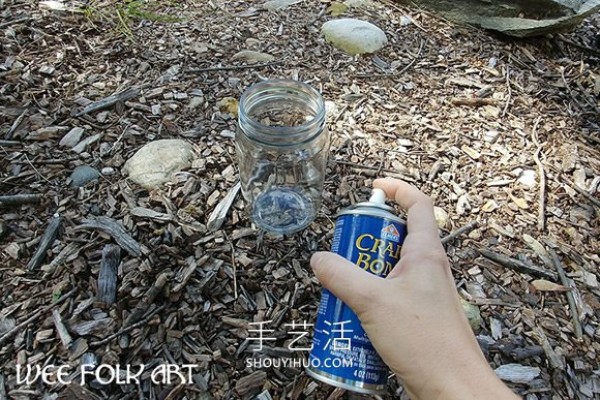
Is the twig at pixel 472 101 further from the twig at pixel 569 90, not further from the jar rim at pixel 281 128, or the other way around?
the jar rim at pixel 281 128

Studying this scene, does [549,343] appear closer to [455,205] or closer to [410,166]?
[455,205]

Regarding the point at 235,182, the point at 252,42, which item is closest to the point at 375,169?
the point at 235,182

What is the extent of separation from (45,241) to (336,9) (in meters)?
1.99

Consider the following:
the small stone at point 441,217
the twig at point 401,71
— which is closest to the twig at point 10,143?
the twig at point 401,71

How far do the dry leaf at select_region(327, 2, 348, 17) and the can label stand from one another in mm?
1891

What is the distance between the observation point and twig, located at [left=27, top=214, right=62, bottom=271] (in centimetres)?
162

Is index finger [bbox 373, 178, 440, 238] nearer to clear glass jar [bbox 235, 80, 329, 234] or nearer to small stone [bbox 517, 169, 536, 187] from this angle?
clear glass jar [bbox 235, 80, 329, 234]

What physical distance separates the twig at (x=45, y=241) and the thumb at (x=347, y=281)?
3.06ft

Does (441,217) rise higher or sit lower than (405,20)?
lower

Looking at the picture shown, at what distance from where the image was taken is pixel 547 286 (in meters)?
1.77

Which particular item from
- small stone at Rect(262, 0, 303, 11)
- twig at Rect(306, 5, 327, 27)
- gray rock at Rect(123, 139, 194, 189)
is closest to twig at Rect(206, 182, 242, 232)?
gray rock at Rect(123, 139, 194, 189)

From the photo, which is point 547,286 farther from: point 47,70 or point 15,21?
point 15,21

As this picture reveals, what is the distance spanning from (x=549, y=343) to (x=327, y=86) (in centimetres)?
140

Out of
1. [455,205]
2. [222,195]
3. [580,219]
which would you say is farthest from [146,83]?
[580,219]
